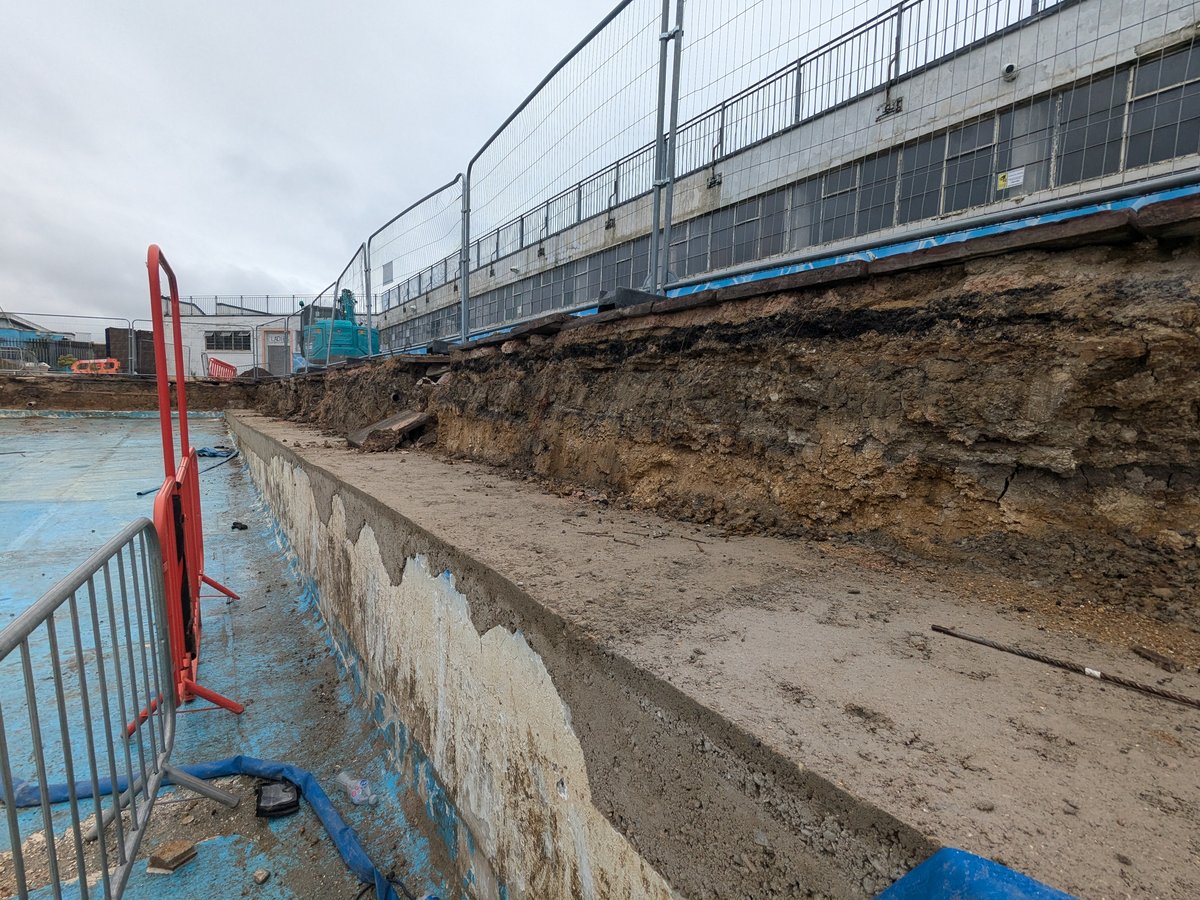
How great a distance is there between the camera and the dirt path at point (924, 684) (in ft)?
2.82

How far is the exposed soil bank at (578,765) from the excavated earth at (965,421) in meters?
1.20

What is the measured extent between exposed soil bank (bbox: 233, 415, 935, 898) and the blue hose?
419 millimetres

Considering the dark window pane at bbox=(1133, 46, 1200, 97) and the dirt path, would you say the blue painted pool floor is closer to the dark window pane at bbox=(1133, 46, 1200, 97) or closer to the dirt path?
the dirt path

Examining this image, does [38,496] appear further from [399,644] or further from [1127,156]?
[1127,156]

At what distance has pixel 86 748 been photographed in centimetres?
269

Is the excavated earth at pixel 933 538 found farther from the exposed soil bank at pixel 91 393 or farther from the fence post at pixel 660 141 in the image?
the exposed soil bank at pixel 91 393

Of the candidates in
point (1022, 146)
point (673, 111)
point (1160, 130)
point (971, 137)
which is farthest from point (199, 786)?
point (1160, 130)

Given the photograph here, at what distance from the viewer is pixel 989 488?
6.47ft

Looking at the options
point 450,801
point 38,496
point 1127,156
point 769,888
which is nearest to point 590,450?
point 450,801

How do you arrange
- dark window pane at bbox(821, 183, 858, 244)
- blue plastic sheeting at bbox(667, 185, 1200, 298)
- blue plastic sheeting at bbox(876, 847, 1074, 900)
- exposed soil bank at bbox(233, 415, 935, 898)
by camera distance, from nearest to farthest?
1. blue plastic sheeting at bbox(876, 847, 1074, 900)
2. exposed soil bank at bbox(233, 415, 935, 898)
3. blue plastic sheeting at bbox(667, 185, 1200, 298)
4. dark window pane at bbox(821, 183, 858, 244)

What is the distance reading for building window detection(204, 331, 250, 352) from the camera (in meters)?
34.6

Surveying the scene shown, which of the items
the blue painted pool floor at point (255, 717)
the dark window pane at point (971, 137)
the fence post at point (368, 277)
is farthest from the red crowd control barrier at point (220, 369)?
the dark window pane at point (971, 137)

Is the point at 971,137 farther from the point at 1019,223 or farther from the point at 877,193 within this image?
the point at 1019,223

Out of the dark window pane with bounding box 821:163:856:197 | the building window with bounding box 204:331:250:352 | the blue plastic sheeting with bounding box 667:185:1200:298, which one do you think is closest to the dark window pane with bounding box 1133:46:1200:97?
the blue plastic sheeting with bounding box 667:185:1200:298
